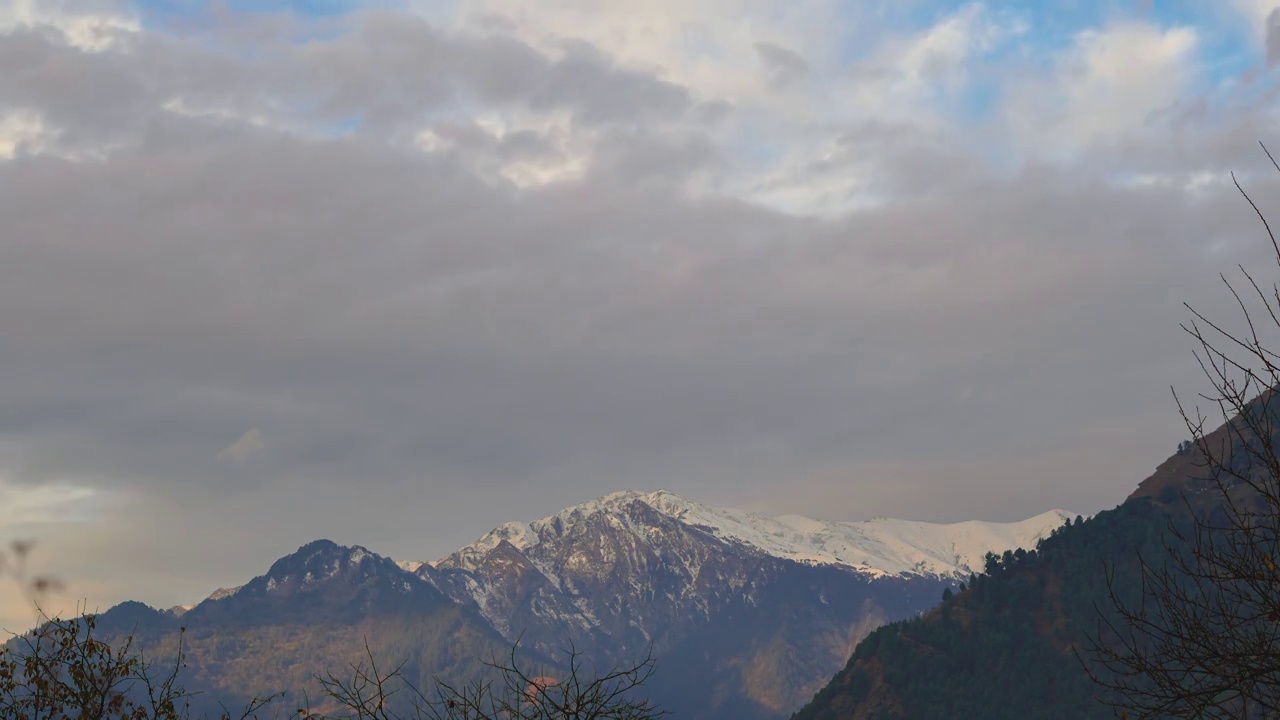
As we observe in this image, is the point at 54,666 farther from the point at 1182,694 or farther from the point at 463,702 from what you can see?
the point at 1182,694

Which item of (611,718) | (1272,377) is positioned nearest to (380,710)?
(611,718)

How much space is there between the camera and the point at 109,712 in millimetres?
33062

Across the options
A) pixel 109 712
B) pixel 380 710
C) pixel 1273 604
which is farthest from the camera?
pixel 109 712

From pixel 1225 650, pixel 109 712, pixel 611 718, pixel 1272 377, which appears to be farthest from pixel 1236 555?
pixel 109 712

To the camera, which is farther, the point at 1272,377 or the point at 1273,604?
the point at 1272,377

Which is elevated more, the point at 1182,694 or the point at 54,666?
the point at 54,666

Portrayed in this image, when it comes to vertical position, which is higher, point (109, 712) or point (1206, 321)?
point (1206, 321)

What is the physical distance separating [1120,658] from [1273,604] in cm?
370

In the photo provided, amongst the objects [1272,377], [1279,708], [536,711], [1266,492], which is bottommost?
[1279,708]

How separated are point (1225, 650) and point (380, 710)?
688 inches

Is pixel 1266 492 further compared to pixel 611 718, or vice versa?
pixel 611 718

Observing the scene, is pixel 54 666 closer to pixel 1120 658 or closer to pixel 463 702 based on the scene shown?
pixel 463 702

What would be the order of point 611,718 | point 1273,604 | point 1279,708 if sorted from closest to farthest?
point 1273,604 → point 1279,708 → point 611,718

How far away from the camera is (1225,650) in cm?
2588
